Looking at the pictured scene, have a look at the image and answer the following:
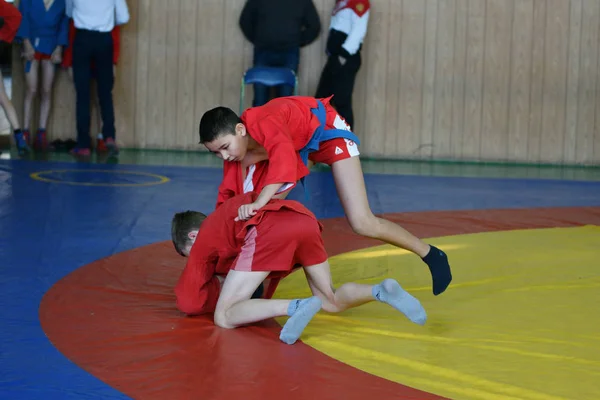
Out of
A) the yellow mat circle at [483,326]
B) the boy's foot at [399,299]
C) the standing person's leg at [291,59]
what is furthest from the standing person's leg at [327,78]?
the boy's foot at [399,299]

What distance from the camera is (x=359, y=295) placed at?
9.80ft

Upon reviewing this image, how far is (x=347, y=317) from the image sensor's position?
3.09m

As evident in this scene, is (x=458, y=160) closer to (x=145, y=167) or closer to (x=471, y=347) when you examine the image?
(x=145, y=167)

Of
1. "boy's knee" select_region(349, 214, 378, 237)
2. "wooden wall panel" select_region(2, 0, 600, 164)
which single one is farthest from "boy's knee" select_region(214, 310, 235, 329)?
"wooden wall panel" select_region(2, 0, 600, 164)

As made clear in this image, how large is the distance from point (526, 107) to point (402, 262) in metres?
5.79

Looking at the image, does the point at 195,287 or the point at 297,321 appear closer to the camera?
the point at 297,321

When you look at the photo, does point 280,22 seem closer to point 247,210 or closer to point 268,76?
point 268,76

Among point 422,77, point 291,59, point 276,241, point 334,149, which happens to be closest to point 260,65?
point 291,59

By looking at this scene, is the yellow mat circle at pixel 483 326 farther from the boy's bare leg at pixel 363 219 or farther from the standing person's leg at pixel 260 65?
the standing person's leg at pixel 260 65

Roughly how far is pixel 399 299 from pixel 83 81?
626 cm

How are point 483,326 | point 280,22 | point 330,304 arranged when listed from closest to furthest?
point 483,326 → point 330,304 → point 280,22

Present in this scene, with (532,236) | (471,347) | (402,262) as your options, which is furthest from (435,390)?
(532,236)

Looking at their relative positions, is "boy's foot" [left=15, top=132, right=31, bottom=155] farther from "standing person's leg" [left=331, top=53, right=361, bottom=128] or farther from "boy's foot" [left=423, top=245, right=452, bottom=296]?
"boy's foot" [left=423, top=245, right=452, bottom=296]

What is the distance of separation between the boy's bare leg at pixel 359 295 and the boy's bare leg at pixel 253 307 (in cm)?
23
